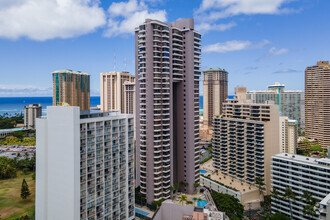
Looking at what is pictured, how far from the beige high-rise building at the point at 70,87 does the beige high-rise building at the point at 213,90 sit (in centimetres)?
7238

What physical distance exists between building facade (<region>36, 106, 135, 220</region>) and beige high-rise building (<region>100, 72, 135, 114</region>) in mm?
87446

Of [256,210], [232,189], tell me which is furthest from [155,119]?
[256,210]

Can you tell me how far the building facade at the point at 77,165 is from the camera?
99.0ft

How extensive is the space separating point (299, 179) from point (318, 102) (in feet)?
255

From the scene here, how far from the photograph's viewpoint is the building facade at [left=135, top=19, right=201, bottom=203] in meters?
49.3

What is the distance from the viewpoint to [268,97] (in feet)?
518

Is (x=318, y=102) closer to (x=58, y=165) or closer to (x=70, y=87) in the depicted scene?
(x=58, y=165)

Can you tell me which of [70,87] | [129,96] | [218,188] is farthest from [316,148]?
[70,87]

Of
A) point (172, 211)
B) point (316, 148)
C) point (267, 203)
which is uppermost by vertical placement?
point (316, 148)

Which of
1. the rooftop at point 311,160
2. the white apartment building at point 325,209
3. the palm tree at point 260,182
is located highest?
the rooftop at point 311,160

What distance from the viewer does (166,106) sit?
168ft

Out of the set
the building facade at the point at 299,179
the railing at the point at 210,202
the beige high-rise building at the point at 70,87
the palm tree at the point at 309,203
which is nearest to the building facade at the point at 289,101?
the beige high-rise building at the point at 70,87

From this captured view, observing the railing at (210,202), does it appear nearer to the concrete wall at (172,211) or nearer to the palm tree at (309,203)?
the concrete wall at (172,211)

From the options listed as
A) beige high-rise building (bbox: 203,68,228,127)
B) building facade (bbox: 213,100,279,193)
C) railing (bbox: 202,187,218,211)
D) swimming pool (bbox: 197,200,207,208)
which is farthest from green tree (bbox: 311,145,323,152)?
swimming pool (bbox: 197,200,207,208)
